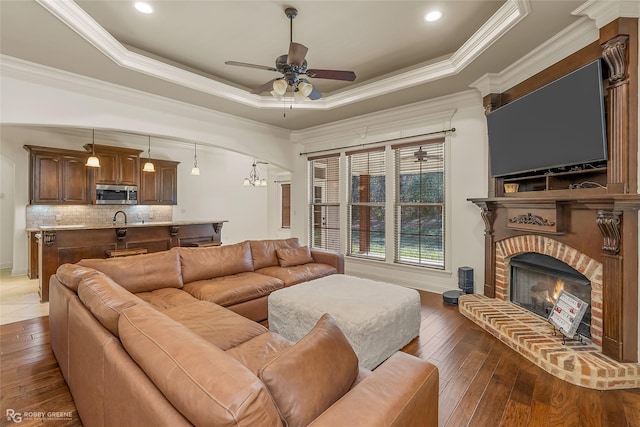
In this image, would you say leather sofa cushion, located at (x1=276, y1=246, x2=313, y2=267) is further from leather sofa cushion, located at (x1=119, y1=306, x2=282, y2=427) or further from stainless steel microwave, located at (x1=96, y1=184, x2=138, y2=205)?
stainless steel microwave, located at (x1=96, y1=184, x2=138, y2=205)

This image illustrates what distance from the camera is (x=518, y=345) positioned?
273cm

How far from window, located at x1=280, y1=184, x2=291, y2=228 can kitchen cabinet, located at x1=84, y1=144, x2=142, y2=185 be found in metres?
3.97

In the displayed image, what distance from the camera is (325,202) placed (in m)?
6.09

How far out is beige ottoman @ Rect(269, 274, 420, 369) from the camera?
8.01 feet

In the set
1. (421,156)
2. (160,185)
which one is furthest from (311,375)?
(160,185)

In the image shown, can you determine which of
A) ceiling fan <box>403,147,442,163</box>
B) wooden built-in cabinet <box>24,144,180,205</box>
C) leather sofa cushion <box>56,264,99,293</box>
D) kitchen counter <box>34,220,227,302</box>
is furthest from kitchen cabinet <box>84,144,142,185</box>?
ceiling fan <box>403,147,442,163</box>

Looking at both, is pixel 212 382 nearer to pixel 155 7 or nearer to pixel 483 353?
pixel 483 353

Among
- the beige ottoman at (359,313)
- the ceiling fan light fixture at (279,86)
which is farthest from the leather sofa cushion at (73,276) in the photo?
the ceiling fan light fixture at (279,86)

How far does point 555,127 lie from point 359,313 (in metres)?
2.50

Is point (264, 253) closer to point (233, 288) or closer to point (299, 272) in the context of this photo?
point (299, 272)

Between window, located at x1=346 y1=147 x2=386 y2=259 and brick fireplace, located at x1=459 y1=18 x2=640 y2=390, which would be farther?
window, located at x1=346 y1=147 x2=386 y2=259

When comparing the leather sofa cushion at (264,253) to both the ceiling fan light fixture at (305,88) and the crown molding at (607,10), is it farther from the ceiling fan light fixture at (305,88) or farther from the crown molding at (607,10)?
the crown molding at (607,10)

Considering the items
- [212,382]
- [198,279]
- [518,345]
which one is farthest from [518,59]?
[198,279]

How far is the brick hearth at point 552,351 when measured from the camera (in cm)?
223
